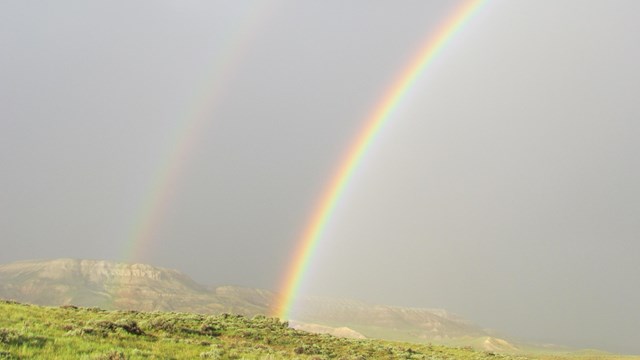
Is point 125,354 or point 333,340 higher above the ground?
point 333,340

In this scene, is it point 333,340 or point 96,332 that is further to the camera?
point 333,340

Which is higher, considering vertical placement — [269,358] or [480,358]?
[480,358]

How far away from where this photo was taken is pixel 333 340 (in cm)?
4259

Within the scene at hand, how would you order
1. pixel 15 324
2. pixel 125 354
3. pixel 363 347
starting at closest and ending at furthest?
pixel 125 354, pixel 15 324, pixel 363 347

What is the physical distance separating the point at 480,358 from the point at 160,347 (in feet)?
118

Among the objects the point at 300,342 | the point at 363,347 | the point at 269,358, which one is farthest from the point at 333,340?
the point at 269,358

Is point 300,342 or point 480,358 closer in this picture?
point 300,342

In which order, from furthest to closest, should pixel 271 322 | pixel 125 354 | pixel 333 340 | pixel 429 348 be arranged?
pixel 429 348 < pixel 271 322 < pixel 333 340 < pixel 125 354

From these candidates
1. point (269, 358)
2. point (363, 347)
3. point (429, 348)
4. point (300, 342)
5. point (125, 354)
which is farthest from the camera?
point (429, 348)

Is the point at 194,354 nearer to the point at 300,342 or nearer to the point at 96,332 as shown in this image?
the point at 96,332

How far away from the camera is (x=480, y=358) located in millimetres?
44812

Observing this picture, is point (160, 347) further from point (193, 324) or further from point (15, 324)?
point (193, 324)

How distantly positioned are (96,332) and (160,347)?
138 inches

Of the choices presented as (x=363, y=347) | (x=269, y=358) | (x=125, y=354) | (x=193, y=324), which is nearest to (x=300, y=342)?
(x=363, y=347)
